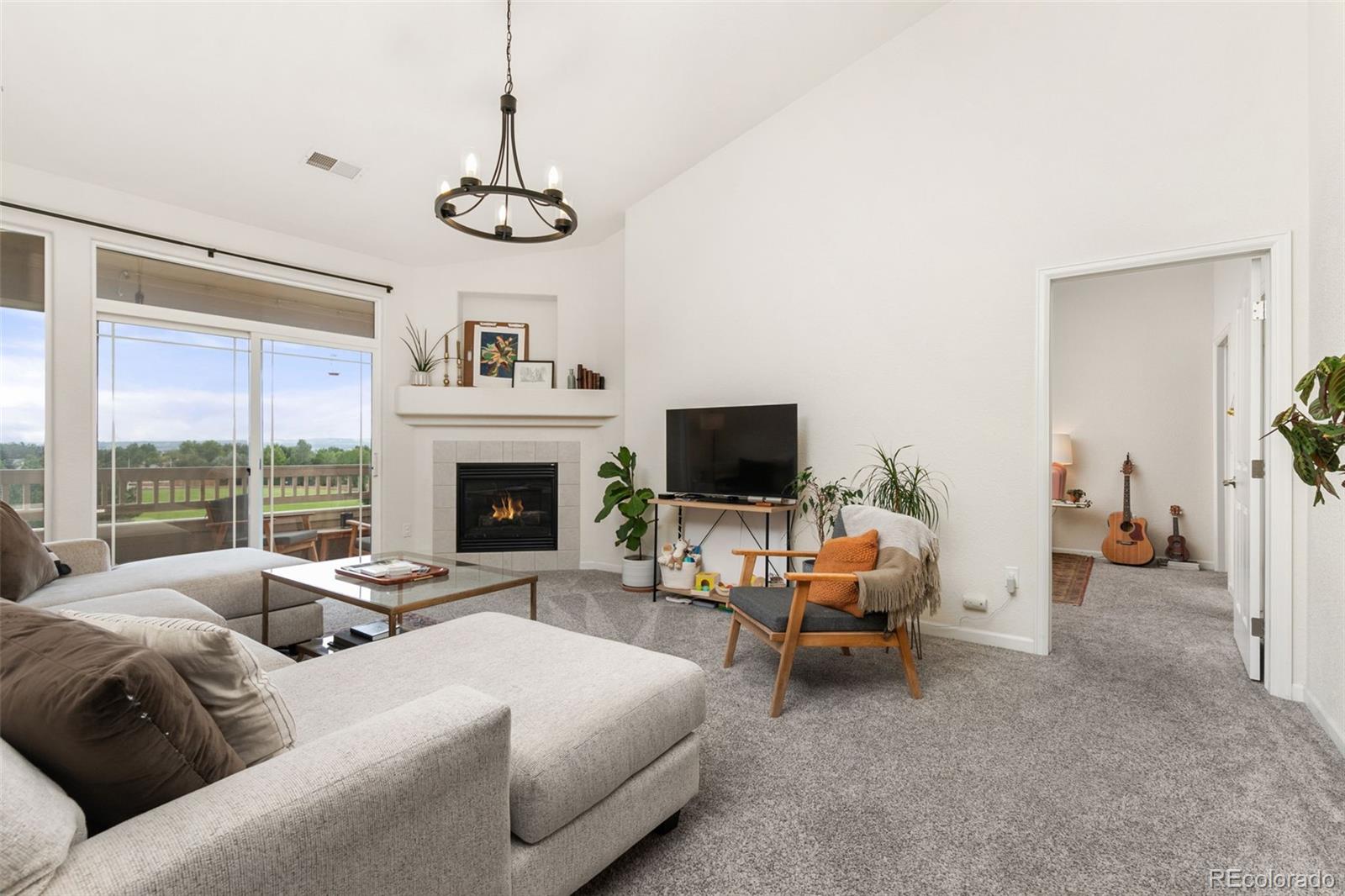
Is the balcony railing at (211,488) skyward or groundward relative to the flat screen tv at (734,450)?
groundward

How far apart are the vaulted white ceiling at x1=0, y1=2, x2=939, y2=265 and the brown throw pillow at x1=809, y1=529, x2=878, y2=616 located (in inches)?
110

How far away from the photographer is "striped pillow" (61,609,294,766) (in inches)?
39.7

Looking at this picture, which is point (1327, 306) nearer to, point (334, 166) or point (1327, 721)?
point (1327, 721)

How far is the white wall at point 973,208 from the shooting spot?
2838mm

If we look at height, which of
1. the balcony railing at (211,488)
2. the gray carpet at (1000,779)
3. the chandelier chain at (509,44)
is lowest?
the gray carpet at (1000,779)

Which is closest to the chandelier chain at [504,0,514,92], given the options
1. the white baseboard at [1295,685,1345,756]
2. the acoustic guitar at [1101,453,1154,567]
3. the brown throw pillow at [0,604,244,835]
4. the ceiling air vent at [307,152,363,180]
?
the ceiling air vent at [307,152,363,180]

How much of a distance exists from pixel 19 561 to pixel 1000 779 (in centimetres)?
372

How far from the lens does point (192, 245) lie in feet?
13.5

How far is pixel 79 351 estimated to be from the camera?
3.64 meters

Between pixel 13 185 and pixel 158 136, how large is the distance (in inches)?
33.5

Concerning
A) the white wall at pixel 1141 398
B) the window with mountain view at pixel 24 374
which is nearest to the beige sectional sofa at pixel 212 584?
the window with mountain view at pixel 24 374

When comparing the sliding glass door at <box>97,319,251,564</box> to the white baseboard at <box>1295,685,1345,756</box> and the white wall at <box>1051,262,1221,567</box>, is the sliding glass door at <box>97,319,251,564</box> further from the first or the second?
the white wall at <box>1051,262,1221,567</box>

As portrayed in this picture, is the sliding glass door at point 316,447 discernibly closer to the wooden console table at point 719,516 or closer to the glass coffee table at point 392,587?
the glass coffee table at point 392,587

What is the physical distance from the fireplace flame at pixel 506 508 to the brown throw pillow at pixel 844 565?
10.9ft
